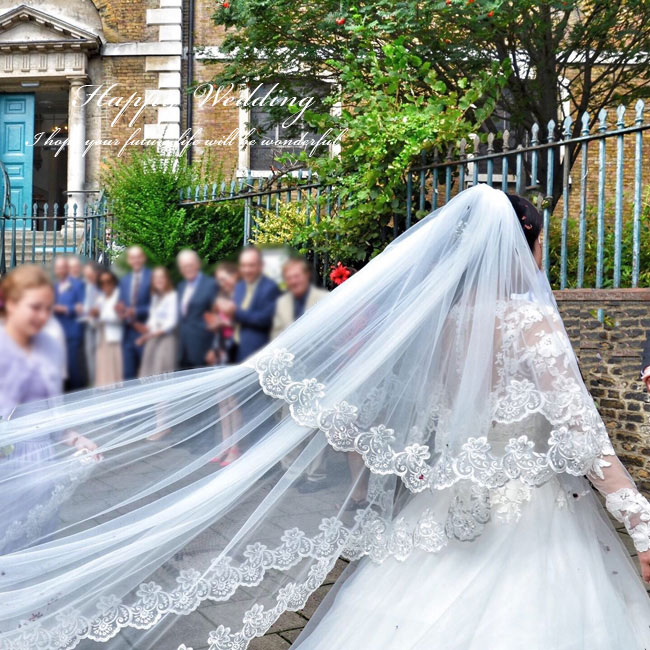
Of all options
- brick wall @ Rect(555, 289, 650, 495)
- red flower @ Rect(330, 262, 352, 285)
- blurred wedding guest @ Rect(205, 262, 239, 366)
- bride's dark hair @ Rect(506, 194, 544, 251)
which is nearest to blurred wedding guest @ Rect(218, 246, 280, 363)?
blurred wedding guest @ Rect(205, 262, 239, 366)

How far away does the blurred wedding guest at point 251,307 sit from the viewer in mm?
2967

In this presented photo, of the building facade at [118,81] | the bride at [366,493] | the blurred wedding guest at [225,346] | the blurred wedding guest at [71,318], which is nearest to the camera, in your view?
the bride at [366,493]

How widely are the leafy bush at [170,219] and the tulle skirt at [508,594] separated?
7.35 m

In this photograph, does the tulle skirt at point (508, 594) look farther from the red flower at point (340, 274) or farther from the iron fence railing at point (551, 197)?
the red flower at point (340, 274)

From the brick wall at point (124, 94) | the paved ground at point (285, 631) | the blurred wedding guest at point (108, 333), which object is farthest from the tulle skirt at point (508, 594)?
the brick wall at point (124, 94)

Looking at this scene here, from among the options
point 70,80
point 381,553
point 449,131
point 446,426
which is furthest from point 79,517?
point 70,80

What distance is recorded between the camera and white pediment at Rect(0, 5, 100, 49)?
1439 centimetres

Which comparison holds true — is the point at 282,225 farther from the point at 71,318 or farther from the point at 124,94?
the point at 124,94

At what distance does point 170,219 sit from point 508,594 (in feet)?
Result: 26.0

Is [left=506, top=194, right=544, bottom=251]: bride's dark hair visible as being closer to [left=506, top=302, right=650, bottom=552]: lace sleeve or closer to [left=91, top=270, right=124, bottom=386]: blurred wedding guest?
[left=506, top=302, right=650, bottom=552]: lace sleeve

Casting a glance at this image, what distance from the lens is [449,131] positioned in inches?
268

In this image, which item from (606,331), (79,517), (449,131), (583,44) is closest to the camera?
(79,517)

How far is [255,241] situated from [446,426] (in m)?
6.33

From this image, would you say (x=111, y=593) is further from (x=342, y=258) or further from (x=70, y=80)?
(x=70, y=80)
